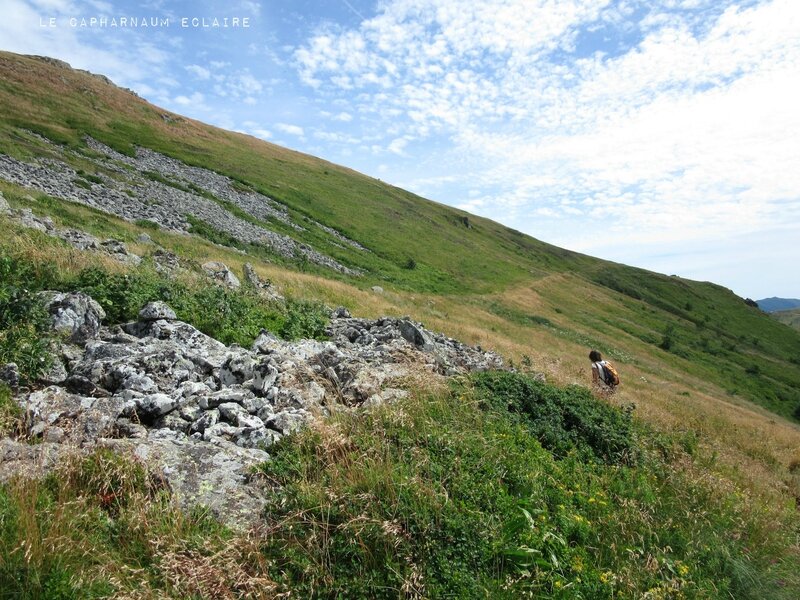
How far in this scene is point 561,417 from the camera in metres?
8.27

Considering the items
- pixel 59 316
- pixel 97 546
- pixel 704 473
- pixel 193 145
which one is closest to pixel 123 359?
pixel 59 316

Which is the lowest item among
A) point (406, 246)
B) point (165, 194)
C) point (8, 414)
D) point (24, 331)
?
point (8, 414)

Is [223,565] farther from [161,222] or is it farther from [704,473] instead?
[161,222]

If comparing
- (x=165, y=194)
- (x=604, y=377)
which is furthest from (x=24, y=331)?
(x=165, y=194)

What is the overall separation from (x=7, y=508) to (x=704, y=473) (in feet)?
30.2

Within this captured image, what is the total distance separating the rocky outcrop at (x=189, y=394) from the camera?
4812 millimetres

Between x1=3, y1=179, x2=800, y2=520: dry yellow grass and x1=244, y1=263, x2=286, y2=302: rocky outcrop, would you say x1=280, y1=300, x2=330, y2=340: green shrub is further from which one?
x1=3, y1=179, x2=800, y2=520: dry yellow grass

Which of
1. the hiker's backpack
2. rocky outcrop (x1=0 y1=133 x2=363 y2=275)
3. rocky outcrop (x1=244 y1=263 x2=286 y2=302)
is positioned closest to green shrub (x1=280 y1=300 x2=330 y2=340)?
rocky outcrop (x1=244 y1=263 x2=286 y2=302)

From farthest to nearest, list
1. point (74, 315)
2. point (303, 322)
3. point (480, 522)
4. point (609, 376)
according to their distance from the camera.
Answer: point (609, 376), point (303, 322), point (74, 315), point (480, 522)

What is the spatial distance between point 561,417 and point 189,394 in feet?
20.7

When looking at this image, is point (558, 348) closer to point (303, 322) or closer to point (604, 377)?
point (604, 377)

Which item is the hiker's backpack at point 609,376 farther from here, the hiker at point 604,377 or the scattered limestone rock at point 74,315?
the scattered limestone rock at point 74,315

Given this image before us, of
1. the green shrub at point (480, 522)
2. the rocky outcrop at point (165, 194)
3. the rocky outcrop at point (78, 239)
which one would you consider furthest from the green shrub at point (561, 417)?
the rocky outcrop at point (165, 194)

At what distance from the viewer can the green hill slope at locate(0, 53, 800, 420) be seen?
45.2m
